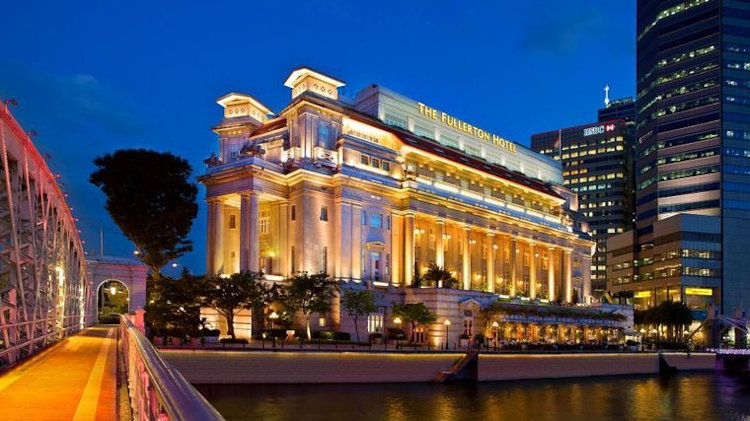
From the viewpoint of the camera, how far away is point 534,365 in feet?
231

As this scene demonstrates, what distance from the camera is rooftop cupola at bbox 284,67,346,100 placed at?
87.6 m

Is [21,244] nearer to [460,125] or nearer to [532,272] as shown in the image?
[460,125]

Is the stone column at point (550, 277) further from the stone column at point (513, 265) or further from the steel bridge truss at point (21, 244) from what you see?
the steel bridge truss at point (21, 244)

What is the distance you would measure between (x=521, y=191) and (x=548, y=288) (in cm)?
1950

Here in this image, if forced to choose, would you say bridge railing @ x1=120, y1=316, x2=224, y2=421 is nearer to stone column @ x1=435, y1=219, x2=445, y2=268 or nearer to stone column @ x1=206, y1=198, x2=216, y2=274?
stone column @ x1=206, y1=198, x2=216, y2=274

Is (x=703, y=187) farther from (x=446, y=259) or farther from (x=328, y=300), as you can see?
(x=328, y=300)

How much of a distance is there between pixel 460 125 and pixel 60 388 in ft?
345

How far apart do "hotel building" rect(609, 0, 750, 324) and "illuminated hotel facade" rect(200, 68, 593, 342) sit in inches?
2756

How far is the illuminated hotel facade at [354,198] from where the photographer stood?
273 feet

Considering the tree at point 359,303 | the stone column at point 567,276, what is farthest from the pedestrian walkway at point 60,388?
the stone column at point 567,276

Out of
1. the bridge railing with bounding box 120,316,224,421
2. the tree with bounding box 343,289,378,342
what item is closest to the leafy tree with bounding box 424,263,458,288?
the tree with bounding box 343,289,378,342

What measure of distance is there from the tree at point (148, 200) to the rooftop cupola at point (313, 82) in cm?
2251

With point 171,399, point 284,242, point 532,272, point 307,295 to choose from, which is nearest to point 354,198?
point 284,242

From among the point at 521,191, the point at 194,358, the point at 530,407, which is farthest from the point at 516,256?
the point at 194,358
